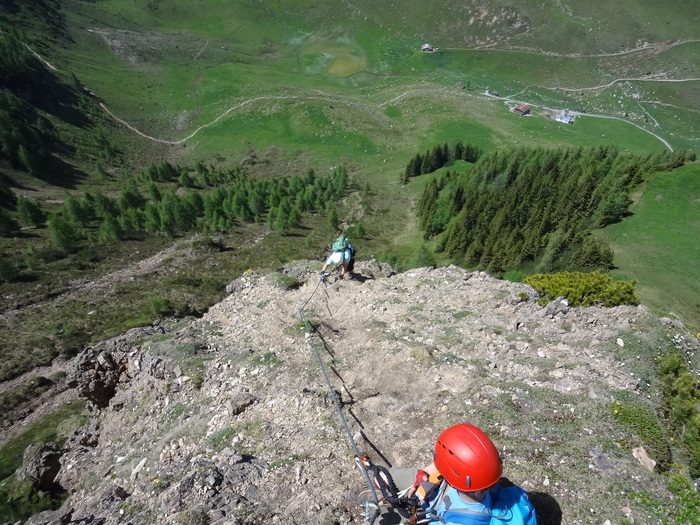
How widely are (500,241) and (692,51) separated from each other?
557ft

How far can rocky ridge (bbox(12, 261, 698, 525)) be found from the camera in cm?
907

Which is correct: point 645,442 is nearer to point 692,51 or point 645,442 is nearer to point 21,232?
point 21,232

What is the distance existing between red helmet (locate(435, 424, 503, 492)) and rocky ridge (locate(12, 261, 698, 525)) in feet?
13.2

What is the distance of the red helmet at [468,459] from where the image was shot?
5676 mm

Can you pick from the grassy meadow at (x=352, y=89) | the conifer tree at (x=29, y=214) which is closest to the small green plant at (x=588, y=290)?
the grassy meadow at (x=352, y=89)

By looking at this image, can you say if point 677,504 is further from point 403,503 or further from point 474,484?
point 403,503

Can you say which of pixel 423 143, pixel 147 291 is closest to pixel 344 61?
pixel 423 143

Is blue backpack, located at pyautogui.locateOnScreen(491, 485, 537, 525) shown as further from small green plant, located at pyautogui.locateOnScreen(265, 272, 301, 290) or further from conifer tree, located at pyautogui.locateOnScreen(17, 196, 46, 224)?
conifer tree, located at pyautogui.locateOnScreen(17, 196, 46, 224)

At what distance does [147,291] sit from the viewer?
4309cm

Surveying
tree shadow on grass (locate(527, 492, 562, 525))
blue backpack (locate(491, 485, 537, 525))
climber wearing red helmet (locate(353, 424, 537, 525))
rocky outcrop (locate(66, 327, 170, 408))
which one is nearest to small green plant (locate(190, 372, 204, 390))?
rocky outcrop (locate(66, 327, 170, 408))

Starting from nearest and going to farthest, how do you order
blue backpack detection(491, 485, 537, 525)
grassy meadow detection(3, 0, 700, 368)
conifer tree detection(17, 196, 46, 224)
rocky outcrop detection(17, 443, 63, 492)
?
1. blue backpack detection(491, 485, 537, 525)
2. rocky outcrop detection(17, 443, 63, 492)
3. conifer tree detection(17, 196, 46, 224)
4. grassy meadow detection(3, 0, 700, 368)

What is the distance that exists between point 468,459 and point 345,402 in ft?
23.4

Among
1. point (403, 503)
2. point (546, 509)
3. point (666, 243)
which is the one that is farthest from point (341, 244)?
point (666, 243)

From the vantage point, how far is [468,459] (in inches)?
228
